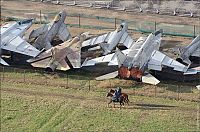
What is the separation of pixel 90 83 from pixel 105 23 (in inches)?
883

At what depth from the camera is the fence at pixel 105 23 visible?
216ft

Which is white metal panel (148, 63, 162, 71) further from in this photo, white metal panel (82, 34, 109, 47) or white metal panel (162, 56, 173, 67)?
white metal panel (82, 34, 109, 47)

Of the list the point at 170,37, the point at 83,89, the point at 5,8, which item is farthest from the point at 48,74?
the point at 5,8

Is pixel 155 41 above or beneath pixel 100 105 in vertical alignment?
above

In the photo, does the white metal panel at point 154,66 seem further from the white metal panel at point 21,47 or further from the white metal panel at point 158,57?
the white metal panel at point 21,47

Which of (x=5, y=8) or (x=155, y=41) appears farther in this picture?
(x=5, y=8)

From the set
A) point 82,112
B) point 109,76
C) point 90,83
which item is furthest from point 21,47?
point 82,112

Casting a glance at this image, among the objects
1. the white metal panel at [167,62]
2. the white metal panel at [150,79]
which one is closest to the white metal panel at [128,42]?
the white metal panel at [167,62]

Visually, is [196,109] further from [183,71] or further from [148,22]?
[148,22]

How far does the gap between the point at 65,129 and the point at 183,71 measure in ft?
50.6

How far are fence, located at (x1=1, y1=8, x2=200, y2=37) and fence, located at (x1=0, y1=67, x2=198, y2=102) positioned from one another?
17774 millimetres

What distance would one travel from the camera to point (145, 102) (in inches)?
1713

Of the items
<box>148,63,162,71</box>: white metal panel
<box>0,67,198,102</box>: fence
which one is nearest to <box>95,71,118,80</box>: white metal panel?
<box>0,67,198,102</box>: fence

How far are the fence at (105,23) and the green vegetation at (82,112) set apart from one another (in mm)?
20738
